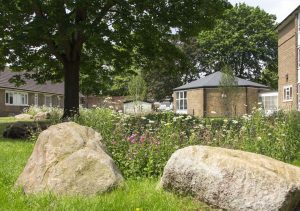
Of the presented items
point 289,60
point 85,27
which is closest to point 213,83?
point 289,60

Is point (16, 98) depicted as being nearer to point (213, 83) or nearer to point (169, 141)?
point (213, 83)

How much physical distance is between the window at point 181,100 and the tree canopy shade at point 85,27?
96.6 ft

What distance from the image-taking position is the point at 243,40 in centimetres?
6556

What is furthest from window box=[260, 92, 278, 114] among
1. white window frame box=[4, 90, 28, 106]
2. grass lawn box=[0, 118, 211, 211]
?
grass lawn box=[0, 118, 211, 211]

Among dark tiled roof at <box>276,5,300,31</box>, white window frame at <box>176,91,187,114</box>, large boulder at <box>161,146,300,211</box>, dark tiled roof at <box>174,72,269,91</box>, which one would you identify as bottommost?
large boulder at <box>161,146,300,211</box>

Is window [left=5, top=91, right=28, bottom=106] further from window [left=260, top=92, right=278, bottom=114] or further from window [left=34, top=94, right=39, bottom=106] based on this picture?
window [left=260, top=92, right=278, bottom=114]

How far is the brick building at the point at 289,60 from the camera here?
3891cm

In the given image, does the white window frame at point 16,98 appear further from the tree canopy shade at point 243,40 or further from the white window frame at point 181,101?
the tree canopy shade at point 243,40

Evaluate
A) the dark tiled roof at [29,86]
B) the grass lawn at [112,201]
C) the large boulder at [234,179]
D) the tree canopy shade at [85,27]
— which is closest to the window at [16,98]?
the dark tiled roof at [29,86]

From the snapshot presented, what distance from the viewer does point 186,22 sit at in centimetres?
2000

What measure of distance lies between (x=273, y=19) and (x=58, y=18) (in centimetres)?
5415

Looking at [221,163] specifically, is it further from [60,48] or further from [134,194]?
[60,48]

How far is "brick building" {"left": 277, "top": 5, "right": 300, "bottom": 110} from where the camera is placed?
38.9 m

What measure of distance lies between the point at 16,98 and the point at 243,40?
33727 millimetres
